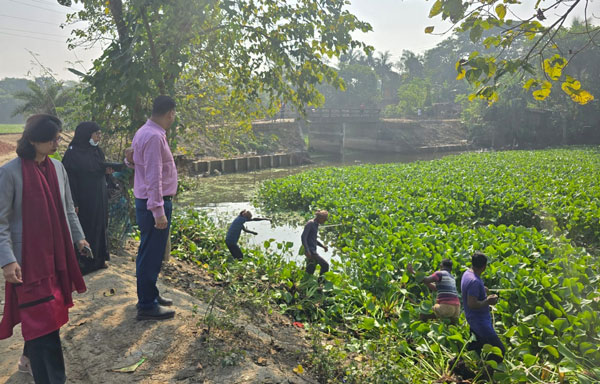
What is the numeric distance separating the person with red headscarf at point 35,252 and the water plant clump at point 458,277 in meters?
2.45

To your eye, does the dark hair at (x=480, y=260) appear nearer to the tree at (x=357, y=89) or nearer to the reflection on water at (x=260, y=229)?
the reflection on water at (x=260, y=229)

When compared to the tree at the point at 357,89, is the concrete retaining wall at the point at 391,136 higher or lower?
lower

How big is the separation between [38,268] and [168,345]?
4.43 feet

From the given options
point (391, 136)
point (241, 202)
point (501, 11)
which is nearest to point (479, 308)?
point (501, 11)

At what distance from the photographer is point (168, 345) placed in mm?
3498

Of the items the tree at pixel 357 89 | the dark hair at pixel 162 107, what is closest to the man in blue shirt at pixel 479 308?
the dark hair at pixel 162 107

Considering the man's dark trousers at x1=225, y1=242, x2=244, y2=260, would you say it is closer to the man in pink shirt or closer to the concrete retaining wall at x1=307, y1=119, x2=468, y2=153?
the man in pink shirt

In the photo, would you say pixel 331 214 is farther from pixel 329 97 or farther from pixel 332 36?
pixel 329 97

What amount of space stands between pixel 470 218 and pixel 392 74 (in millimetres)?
69844

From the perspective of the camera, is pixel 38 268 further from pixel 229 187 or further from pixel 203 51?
pixel 229 187

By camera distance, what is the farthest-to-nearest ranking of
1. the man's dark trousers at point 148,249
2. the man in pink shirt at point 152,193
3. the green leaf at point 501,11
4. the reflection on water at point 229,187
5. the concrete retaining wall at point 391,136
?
the concrete retaining wall at point 391,136
the reflection on water at point 229,187
the man's dark trousers at point 148,249
the man in pink shirt at point 152,193
the green leaf at point 501,11

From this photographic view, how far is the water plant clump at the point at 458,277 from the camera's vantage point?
13.0 ft

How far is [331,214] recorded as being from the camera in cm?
1130

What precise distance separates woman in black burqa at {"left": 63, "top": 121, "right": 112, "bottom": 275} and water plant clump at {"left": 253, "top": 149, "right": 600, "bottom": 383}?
8.41ft
